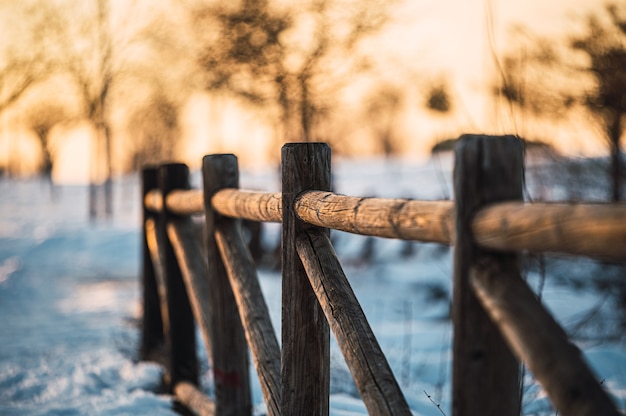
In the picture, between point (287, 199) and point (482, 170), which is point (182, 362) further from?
point (482, 170)

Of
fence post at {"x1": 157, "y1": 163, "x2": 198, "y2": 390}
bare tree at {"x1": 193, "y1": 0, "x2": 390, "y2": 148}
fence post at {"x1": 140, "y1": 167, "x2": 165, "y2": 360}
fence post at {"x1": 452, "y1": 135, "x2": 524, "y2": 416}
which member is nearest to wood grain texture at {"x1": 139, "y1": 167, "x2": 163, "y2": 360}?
fence post at {"x1": 140, "y1": 167, "x2": 165, "y2": 360}

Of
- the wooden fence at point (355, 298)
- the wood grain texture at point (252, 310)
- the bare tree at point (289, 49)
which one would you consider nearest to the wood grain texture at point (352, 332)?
the wooden fence at point (355, 298)

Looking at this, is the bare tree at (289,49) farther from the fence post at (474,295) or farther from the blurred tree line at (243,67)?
the fence post at (474,295)

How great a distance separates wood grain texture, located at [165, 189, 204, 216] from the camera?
3924 mm

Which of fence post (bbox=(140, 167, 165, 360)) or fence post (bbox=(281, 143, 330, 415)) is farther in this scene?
fence post (bbox=(140, 167, 165, 360))

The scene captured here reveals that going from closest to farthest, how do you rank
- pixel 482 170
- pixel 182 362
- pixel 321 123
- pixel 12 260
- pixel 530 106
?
1. pixel 482 170
2. pixel 182 362
3. pixel 530 106
4. pixel 12 260
5. pixel 321 123

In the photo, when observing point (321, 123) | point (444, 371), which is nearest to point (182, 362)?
point (444, 371)

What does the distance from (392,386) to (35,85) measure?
23349mm

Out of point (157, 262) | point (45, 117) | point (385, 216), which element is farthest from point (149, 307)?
point (45, 117)

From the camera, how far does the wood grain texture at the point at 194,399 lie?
3.94m

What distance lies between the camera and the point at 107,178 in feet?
79.6

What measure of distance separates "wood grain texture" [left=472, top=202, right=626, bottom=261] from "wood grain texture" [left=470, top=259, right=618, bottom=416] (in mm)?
98

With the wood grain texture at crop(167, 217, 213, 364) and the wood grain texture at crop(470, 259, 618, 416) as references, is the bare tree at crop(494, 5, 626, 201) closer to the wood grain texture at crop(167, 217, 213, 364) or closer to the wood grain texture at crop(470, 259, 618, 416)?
the wood grain texture at crop(167, 217, 213, 364)

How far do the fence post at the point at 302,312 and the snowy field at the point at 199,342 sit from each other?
1.58ft
